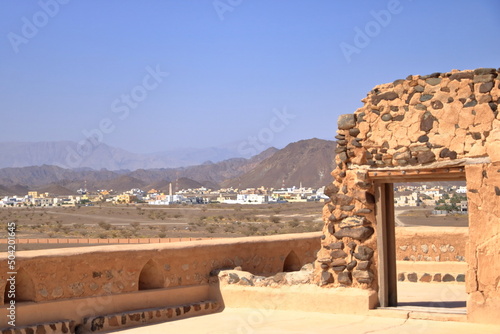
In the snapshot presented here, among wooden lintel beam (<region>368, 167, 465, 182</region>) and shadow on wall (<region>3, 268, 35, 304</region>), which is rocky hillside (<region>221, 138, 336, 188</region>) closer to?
wooden lintel beam (<region>368, 167, 465, 182</region>)

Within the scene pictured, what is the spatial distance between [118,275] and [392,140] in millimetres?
4432

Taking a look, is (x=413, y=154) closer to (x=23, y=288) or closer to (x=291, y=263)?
(x=291, y=263)

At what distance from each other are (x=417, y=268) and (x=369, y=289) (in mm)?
4129

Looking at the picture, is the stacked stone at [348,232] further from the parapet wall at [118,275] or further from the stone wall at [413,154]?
the parapet wall at [118,275]

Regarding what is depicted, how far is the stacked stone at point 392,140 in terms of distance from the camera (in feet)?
28.7

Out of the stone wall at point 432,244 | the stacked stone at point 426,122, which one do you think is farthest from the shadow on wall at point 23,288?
the stone wall at point 432,244

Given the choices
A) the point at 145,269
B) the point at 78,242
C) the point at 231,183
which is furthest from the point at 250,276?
the point at 231,183

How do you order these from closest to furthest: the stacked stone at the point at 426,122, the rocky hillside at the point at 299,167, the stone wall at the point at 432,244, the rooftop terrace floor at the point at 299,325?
the rooftop terrace floor at the point at 299,325 → the stacked stone at the point at 426,122 → the stone wall at the point at 432,244 → the rocky hillside at the point at 299,167

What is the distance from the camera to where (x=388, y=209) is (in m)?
9.99

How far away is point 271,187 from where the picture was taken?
13038 cm

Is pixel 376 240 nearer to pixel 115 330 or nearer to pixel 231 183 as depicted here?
pixel 115 330

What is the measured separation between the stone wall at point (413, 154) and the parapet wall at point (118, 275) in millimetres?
1891

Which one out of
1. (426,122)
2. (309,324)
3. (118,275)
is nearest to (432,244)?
(426,122)

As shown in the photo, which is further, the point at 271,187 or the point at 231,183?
the point at 231,183
